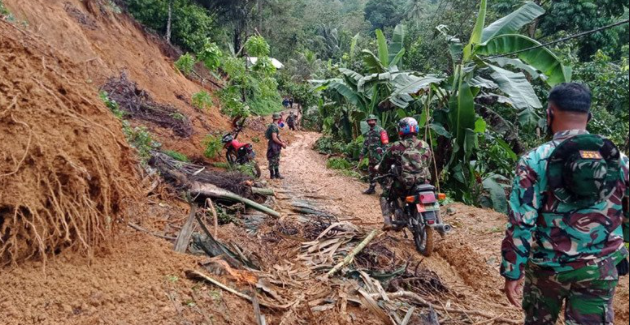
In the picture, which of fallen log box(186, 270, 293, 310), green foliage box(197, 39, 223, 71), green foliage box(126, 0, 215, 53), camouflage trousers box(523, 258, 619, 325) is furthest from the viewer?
green foliage box(126, 0, 215, 53)

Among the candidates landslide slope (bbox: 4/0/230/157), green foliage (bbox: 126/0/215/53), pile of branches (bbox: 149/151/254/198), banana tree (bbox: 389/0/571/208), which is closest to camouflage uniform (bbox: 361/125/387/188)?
banana tree (bbox: 389/0/571/208)

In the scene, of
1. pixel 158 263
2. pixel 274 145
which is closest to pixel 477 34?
A: pixel 274 145

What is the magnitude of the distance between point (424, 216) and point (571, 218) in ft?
10.2

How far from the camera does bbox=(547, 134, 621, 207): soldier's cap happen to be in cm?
217

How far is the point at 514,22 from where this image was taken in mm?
8273

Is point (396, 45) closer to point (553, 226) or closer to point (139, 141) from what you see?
point (139, 141)

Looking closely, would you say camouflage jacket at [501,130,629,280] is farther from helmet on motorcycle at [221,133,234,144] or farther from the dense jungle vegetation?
helmet on motorcycle at [221,133,234,144]

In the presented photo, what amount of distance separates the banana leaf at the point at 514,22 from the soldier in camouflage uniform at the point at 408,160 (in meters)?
3.49

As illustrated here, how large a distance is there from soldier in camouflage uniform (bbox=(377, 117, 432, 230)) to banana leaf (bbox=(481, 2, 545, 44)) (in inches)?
137

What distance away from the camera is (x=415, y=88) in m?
8.16

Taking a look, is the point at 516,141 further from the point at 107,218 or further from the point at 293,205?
the point at 107,218

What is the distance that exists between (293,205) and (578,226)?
551 centimetres

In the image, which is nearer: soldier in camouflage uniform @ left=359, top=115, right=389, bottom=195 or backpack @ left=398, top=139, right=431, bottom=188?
backpack @ left=398, top=139, right=431, bottom=188

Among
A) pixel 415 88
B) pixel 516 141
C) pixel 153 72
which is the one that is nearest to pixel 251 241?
pixel 415 88
